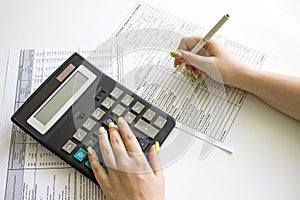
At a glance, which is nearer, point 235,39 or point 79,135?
point 79,135

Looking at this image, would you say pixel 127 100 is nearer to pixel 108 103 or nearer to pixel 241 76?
pixel 108 103

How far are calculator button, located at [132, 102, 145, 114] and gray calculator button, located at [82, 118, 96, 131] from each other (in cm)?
7

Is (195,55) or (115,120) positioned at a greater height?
(195,55)

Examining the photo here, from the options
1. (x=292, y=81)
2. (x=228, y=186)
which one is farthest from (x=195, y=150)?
(x=292, y=81)

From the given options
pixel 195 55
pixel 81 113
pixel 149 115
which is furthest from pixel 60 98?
pixel 195 55

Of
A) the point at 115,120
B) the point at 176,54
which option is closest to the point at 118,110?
the point at 115,120

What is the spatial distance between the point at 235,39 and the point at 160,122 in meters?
0.26

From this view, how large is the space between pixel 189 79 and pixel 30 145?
0.30 m

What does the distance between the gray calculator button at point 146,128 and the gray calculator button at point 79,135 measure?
0.28 ft

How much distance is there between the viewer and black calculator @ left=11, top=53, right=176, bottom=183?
0.56m

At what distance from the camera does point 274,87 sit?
0.63m

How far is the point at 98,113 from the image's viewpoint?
595 millimetres

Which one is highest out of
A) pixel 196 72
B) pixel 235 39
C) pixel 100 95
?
pixel 235 39

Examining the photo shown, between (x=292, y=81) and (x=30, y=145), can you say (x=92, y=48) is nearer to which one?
(x=30, y=145)
